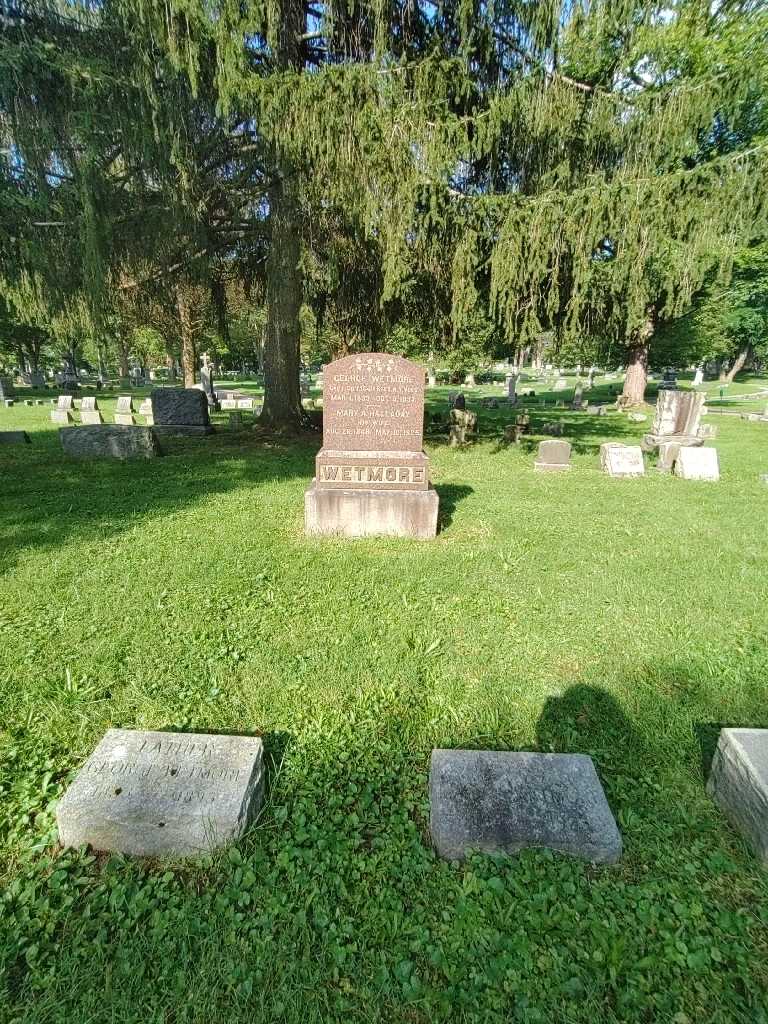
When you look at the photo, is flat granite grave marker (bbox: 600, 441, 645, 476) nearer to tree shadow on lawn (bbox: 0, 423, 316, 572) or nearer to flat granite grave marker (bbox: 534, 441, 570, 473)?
flat granite grave marker (bbox: 534, 441, 570, 473)

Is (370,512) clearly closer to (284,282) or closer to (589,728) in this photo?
(589,728)

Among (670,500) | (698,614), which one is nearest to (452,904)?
(698,614)

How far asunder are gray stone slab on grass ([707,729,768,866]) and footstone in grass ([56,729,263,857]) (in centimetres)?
227

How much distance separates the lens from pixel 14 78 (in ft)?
24.2

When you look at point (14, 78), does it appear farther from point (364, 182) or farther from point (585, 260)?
point (585, 260)

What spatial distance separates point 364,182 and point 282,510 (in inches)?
229

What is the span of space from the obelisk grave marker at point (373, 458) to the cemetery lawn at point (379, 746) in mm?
374

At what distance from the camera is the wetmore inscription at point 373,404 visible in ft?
19.4

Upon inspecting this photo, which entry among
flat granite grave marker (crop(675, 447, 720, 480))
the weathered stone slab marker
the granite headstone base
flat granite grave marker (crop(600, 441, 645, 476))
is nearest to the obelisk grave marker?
the granite headstone base

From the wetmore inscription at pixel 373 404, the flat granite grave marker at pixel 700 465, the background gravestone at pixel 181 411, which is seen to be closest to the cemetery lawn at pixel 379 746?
the wetmore inscription at pixel 373 404

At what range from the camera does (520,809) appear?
7.03 feet

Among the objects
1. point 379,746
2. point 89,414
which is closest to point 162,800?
point 379,746

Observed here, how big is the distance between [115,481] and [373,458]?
524 cm

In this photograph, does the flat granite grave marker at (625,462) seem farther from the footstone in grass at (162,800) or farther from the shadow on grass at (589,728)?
the footstone in grass at (162,800)
